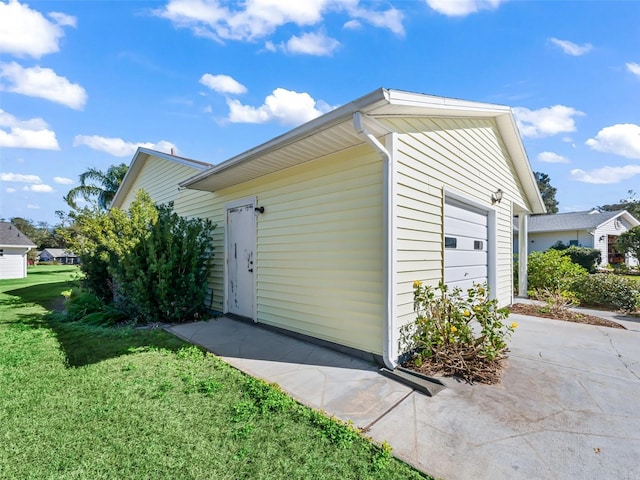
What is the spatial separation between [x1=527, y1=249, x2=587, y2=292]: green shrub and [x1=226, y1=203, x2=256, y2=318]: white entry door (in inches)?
322

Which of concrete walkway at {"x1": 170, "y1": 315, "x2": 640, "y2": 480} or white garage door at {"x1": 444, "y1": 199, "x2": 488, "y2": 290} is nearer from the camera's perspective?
concrete walkway at {"x1": 170, "y1": 315, "x2": 640, "y2": 480}

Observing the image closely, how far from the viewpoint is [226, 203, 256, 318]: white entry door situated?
576cm

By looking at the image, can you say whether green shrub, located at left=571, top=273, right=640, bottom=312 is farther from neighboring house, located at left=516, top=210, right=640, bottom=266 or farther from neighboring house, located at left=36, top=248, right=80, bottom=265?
neighboring house, located at left=36, top=248, right=80, bottom=265

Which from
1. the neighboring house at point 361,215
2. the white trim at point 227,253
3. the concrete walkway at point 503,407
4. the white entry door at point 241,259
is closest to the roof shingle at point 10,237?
the neighboring house at point 361,215

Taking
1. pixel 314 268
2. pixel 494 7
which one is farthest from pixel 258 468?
pixel 494 7

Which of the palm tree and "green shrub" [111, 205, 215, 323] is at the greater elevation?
the palm tree

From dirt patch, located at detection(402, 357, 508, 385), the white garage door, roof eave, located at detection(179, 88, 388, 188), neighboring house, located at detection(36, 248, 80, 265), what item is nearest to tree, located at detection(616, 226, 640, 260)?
the white garage door

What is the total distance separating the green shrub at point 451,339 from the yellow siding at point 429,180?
24 centimetres

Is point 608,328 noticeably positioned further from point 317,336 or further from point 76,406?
point 76,406

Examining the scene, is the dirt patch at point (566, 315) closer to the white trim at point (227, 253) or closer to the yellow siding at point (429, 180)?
the yellow siding at point (429, 180)

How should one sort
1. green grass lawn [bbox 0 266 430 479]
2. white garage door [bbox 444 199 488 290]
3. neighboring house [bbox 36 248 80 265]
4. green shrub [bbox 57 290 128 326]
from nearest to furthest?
green grass lawn [bbox 0 266 430 479], white garage door [bbox 444 199 488 290], green shrub [bbox 57 290 128 326], neighboring house [bbox 36 248 80 265]

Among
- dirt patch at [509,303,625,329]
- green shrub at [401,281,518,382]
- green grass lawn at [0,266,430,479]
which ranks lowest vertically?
dirt patch at [509,303,625,329]

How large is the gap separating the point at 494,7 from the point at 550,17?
3.50 ft

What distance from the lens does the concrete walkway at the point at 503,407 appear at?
201 centimetres
